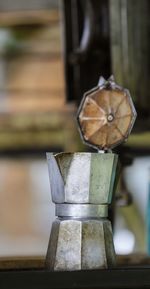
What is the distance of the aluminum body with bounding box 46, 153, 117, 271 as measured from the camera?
95 centimetres

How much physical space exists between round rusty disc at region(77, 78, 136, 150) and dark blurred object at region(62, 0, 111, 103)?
1.06 metres

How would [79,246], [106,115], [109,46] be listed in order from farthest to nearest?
[109,46], [106,115], [79,246]

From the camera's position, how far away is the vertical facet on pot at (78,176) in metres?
0.96

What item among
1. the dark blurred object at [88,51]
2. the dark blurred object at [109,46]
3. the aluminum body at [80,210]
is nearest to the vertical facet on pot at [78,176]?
the aluminum body at [80,210]

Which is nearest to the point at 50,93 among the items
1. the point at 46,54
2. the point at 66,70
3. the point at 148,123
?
the point at 46,54

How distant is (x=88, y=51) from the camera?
2.15 meters

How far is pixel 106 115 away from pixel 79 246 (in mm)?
233

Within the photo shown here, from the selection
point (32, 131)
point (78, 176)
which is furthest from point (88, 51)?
point (78, 176)

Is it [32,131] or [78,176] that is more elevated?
[78,176]

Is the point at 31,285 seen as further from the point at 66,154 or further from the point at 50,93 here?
the point at 50,93

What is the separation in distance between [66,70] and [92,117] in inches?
48.4

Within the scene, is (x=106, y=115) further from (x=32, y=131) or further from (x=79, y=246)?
(x=32, y=131)

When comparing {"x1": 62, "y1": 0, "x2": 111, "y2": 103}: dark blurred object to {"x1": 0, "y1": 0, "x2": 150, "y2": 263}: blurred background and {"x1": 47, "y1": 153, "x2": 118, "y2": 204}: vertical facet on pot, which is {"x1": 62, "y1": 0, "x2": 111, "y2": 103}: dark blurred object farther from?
{"x1": 47, "y1": 153, "x2": 118, "y2": 204}: vertical facet on pot

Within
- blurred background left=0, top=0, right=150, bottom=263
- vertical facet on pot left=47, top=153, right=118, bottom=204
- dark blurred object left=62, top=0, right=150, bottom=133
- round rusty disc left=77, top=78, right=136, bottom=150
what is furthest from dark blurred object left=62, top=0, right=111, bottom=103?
vertical facet on pot left=47, top=153, right=118, bottom=204
